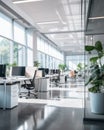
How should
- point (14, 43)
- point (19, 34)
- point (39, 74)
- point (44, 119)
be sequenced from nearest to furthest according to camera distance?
point (44, 119)
point (39, 74)
point (14, 43)
point (19, 34)

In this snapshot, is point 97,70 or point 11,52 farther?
point 11,52

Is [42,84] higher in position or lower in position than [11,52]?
lower

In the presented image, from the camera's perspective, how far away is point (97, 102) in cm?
425

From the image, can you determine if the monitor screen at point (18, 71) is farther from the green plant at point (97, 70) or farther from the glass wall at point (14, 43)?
the green plant at point (97, 70)

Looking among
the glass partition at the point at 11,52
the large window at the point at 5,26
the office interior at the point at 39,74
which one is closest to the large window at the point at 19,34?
the office interior at the point at 39,74

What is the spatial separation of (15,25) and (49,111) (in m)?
6.92

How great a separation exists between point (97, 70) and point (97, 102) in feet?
2.35

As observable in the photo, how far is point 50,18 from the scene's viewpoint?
8500 millimetres

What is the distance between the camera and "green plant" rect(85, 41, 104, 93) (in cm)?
417

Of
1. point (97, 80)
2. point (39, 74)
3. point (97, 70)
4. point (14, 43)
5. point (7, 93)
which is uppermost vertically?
point (14, 43)

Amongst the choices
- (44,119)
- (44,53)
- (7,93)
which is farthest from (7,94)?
(44,53)

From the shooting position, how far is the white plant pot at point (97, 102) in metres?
4.21

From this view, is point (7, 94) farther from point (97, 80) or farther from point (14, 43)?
point (14, 43)

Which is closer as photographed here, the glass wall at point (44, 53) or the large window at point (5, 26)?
the large window at point (5, 26)
